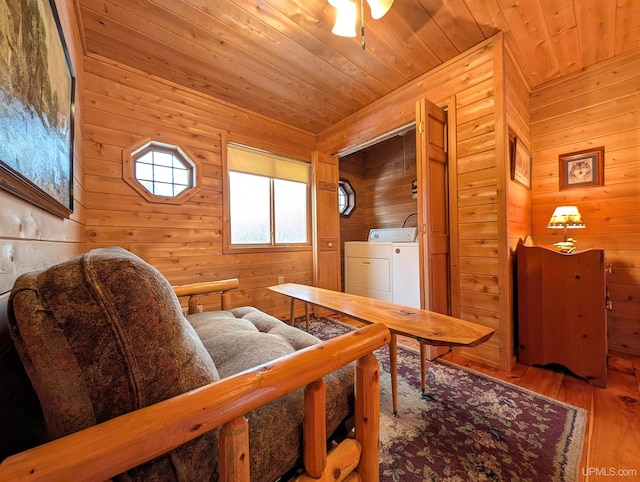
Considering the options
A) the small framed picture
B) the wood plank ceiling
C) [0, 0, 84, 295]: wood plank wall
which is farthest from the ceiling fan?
the small framed picture

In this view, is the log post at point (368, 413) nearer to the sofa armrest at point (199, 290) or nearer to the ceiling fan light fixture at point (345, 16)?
the sofa armrest at point (199, 290)

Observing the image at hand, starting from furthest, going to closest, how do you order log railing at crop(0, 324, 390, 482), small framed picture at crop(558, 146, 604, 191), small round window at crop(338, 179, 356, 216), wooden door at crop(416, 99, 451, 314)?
small round window at crop(338, 179, 356, 216), small framed picture at crop(558, 146, 604, 191), wooden door at crop(416, 99, 451, 314), log railing at crop(0, 324, 390, 482)

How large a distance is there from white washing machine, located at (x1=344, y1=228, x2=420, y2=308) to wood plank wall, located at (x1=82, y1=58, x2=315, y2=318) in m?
1.18

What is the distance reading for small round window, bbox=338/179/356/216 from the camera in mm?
4441

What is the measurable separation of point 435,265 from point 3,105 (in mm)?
2233

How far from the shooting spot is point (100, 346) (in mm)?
444

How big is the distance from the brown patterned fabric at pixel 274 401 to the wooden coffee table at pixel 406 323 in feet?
1.18

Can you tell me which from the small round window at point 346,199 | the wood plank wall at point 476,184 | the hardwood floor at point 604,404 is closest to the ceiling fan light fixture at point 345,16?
the wood plank wall at point 476,184

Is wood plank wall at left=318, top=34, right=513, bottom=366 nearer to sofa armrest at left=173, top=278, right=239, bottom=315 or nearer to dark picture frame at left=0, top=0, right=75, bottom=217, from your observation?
sofa armrest at left=173, top=278, right=239, bottom=315

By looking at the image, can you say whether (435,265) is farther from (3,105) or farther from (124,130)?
(124,130)

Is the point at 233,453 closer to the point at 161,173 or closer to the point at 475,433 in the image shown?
the point at 475,433

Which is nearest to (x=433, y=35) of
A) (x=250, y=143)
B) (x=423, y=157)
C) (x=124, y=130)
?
(x=423, y=157)

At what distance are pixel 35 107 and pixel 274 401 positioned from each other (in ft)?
3.82

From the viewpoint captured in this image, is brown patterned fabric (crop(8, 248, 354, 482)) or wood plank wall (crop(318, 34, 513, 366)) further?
wood plank wall (crop(318, 34, 513, 366))
